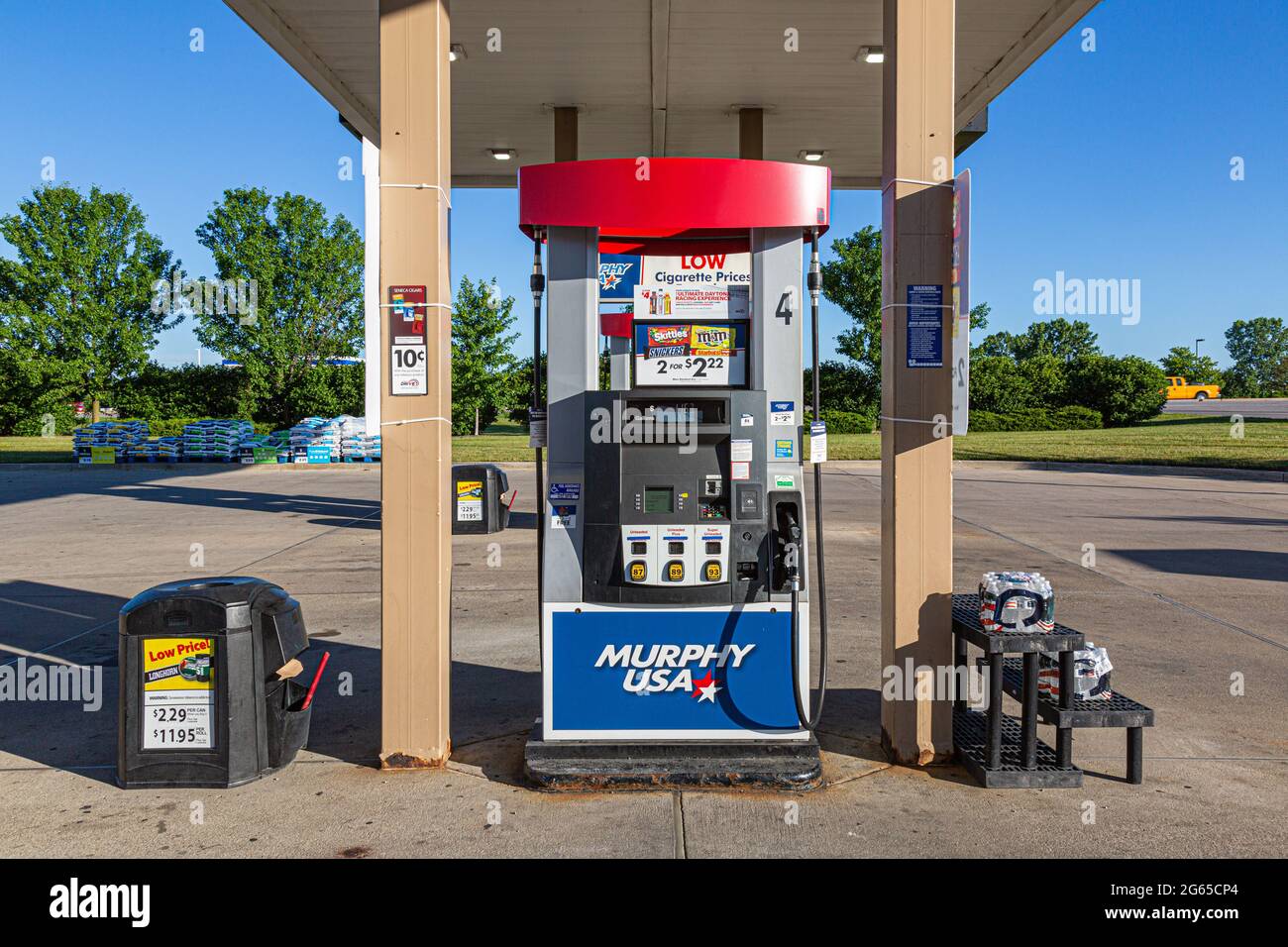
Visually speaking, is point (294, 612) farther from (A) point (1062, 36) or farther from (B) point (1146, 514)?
(B) point (1146, 514)

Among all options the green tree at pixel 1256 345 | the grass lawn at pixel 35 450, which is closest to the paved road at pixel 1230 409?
the grass lawn at pixel 35 450

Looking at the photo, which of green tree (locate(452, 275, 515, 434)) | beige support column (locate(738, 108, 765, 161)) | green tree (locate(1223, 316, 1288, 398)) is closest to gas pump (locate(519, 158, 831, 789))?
beige support column (locate(738, 108, 765, 161))

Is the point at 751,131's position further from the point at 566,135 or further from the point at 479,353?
the point at 479,353

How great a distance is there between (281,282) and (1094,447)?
123 ft

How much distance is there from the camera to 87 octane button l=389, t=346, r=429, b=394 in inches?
171

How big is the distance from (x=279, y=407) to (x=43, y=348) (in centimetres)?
1311

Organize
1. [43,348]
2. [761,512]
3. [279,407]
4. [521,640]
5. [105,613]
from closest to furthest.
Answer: [761,512] < [521,640] < [105,613] < [279,407] < [43,348]

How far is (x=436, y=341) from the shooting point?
4.35 m

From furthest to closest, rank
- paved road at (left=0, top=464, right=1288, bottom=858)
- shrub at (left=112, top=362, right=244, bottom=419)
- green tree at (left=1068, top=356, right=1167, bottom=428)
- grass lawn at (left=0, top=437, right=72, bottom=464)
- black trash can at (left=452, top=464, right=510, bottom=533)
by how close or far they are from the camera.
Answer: green tree at (left=1068, top=356, right=1167, bottom=428) → shrub at (left=112, top=362, right=244, bottom=419) → grass lawn at (left=0, top=437, right=72, bottom=464) → black trash can at (left=452, top=464, right=510, bottom=533) → paved road at (left=0, top=464, right=1288, bottom=858)

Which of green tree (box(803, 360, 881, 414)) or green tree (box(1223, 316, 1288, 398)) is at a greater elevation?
green tree (box(1223, 316, 1288, 398))

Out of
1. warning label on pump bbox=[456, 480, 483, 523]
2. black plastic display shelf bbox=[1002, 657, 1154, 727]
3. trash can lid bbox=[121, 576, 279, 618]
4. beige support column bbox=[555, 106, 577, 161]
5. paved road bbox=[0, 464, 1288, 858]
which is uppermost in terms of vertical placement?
beige support column bbox=[555, 106, 577, 161]

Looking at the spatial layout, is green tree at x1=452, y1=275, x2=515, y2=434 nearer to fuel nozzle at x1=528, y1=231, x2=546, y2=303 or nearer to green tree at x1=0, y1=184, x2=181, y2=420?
green tree at x1=0, y1=184, x2=181, y2=420

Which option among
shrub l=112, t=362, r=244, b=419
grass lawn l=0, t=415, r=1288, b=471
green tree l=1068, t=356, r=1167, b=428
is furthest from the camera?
green tree l=1068, t=356, r=1167, b=428
